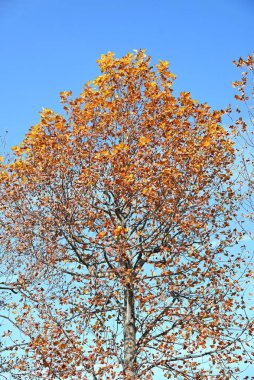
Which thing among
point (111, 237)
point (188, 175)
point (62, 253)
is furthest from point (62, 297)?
point (188, 175)

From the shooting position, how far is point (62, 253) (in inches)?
576

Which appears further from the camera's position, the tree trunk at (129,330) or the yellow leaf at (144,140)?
the yellow leaf at (144,140)

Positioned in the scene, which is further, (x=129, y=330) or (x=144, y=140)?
(x=129, y=330)

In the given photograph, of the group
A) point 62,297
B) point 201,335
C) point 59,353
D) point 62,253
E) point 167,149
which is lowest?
point 201,335

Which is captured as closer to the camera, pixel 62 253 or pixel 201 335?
pixel 201 335

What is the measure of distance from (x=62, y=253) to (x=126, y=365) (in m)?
3.94

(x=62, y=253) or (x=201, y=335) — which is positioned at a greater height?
(x=62, y=253)

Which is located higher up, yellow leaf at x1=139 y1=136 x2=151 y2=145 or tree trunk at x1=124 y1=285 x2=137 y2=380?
yellow leaf at x1=139 y1=136 x2=151 y2=145

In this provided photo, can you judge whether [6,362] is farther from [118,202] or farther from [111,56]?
[111,56]

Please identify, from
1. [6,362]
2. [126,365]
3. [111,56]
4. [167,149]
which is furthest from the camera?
[6,362]

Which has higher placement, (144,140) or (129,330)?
(144,140)

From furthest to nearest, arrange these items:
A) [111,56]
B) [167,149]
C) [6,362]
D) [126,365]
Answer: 1. [6,362]
2. [111,56]
3. [167,149]
4. [126,365]

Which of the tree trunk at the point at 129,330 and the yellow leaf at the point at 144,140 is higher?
the yellow leaf at the point at 144,140

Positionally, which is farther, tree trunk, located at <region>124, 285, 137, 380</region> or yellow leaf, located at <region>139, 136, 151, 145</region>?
yellow leaf, located at <region>139, 136, 151, 145</region>
